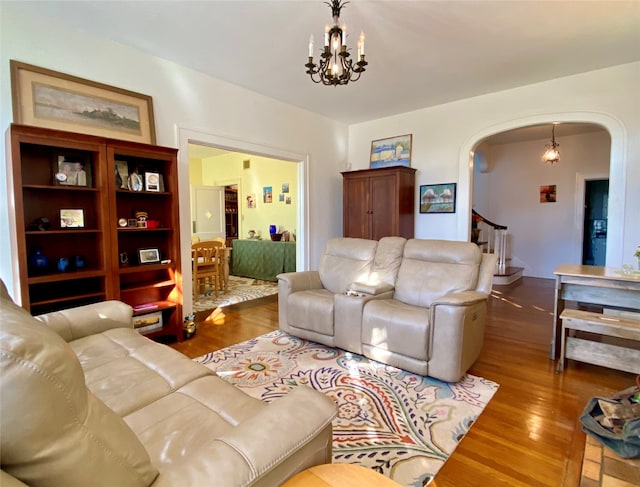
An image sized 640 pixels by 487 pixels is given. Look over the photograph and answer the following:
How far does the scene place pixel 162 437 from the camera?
118 centimetres

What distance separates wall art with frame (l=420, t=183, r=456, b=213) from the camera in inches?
189

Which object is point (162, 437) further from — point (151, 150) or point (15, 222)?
point (151, 150)

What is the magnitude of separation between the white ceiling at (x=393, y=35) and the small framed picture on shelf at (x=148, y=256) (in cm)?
172

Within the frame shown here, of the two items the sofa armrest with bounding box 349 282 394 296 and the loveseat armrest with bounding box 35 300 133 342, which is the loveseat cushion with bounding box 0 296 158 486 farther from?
the sofa armrest with bounding box 349 282 394 296

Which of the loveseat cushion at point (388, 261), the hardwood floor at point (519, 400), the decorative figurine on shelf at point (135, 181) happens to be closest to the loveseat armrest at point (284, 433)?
the hardwood floor at point (519, 400)

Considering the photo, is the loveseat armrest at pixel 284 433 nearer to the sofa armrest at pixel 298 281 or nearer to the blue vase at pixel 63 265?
the sofa armrest at pixel 298 281

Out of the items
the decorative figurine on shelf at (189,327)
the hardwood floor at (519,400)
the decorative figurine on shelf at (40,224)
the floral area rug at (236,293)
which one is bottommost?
the hardwood floor at (519,400)

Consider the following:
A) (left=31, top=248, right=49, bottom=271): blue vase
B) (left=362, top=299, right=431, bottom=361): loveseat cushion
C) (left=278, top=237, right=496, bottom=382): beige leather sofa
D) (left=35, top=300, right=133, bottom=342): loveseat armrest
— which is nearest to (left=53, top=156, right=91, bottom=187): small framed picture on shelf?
(left=31, top=248, right=49, bottom=271): blue vase

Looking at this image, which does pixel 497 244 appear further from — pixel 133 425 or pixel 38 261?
pixel 38 261

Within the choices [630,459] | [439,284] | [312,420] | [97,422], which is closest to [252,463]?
[312,420]

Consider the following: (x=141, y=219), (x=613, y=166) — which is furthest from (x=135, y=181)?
(x=613, y=166)

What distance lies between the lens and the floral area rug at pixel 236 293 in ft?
15.7

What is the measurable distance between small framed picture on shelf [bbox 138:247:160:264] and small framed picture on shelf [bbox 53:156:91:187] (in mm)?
754

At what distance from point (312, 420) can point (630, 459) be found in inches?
52.0
